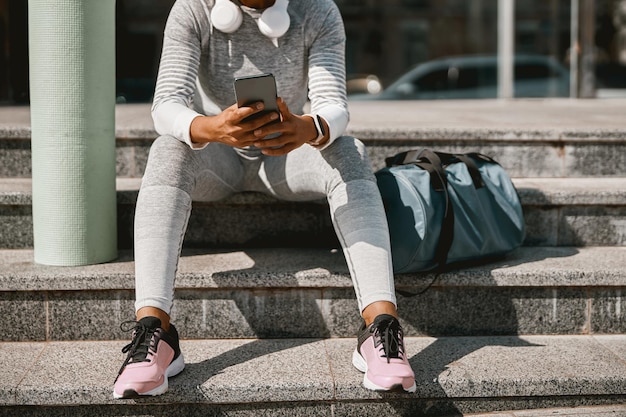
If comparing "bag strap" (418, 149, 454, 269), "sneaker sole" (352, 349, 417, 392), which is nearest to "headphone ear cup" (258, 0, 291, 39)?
"bag strap" (418, 149, 454, 269)

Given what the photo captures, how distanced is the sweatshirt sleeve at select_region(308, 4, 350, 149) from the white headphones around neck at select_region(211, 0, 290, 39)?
15 centimetres

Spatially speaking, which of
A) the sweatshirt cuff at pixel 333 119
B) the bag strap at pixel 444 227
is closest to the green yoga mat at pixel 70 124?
the sweatshirt cuff at pixel 333 119

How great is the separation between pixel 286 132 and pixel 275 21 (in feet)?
1.76

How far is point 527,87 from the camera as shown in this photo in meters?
8.16

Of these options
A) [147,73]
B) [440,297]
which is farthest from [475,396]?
[147,73]

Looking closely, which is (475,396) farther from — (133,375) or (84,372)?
(84,372)

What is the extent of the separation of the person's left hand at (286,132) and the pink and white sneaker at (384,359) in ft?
2.05

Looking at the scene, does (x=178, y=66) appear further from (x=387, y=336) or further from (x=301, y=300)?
(x=387, y=336)

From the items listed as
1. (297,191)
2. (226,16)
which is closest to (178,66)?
(226,16)

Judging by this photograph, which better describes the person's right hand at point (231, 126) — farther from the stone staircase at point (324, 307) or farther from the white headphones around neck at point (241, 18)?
the stone staircase at point (324, 307)

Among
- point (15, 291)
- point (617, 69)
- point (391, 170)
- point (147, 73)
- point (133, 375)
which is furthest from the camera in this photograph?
point (617, 69)

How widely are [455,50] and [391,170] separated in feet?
19.1

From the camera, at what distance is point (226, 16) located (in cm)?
267

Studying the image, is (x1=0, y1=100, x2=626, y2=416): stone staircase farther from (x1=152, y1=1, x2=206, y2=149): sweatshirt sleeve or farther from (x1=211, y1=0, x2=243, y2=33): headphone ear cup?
(x1=211, y1=0, x2=243, y2=33): headphone ear cup
